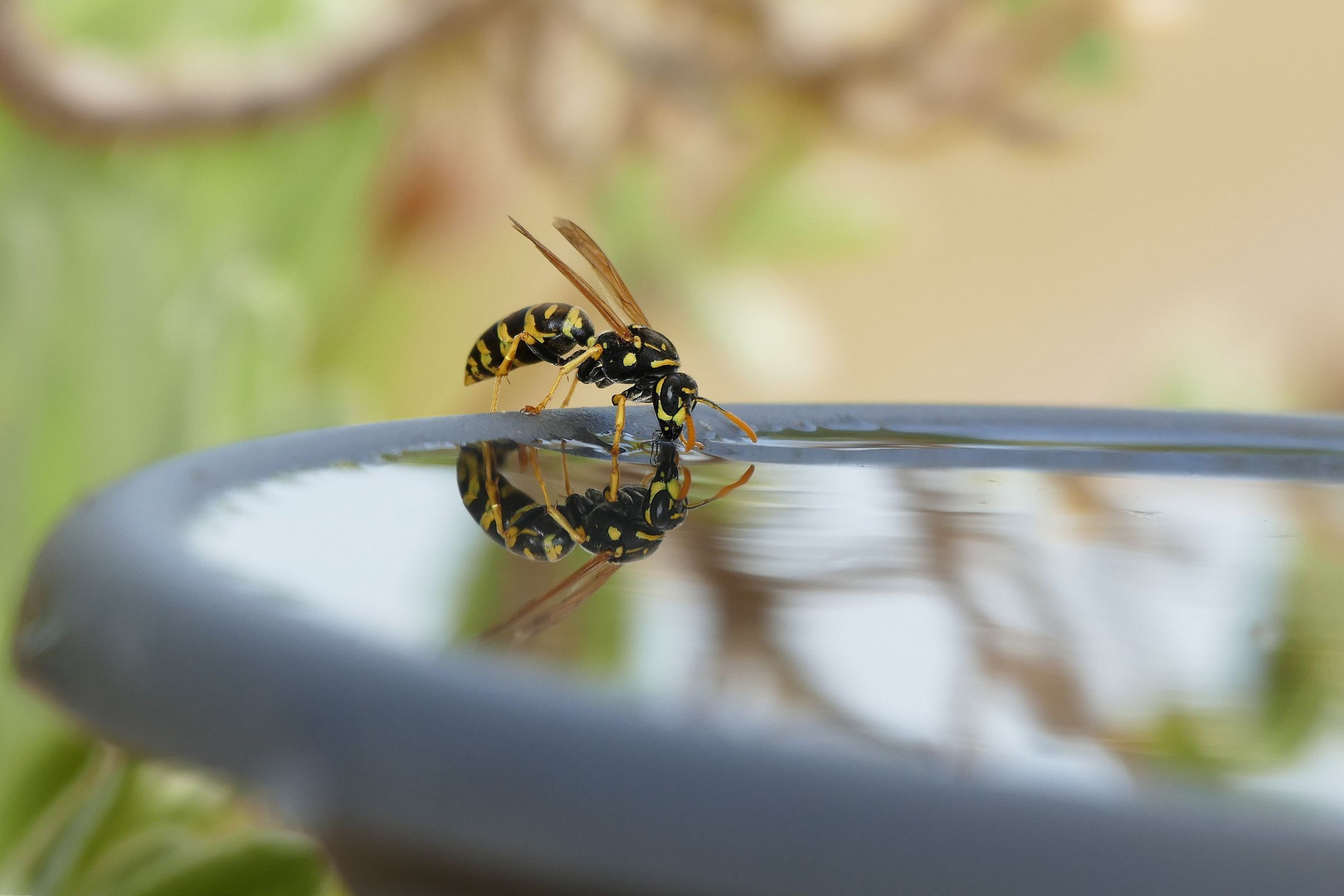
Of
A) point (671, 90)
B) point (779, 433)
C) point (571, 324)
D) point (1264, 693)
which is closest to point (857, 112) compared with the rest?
point (671, 90)

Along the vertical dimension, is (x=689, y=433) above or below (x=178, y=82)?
below

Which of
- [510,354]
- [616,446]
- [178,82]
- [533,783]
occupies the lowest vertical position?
[533,783]

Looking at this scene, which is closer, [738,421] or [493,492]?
[493,492]

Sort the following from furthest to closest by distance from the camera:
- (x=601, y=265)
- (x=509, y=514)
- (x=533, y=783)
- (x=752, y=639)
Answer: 1. (x=601, y=265)
2. (x=509, y=514)
3. (x=752, y=639)
4. (x=533, y=783)

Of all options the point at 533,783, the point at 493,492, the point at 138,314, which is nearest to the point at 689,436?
the point at 493,492

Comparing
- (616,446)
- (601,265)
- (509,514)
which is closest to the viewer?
(509,514)

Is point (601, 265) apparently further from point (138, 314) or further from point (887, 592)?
point (138, 314)

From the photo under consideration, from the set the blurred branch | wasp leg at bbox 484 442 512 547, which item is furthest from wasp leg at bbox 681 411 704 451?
the blurred branch
